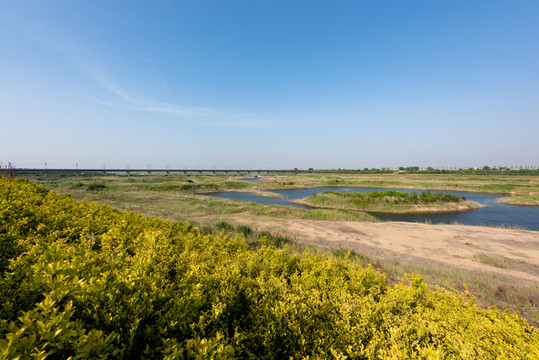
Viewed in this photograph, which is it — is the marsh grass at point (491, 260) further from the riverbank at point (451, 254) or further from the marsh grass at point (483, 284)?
the marsh grass at point (483, 284)

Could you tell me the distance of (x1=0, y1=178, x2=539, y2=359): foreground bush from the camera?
1.96m

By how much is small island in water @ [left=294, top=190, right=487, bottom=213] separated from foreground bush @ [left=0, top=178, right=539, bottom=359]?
31.1 metres

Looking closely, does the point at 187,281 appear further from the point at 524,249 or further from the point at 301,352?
the point at 524,249

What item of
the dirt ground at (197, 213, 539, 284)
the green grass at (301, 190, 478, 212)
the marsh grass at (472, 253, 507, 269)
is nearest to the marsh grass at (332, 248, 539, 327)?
the dirt ground at (197, 213, 539, 284)

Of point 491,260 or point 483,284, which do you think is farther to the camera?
point 491,260

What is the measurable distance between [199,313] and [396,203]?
3724 cm

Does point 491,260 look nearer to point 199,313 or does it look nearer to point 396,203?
point 199,313

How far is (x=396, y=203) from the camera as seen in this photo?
33.0m

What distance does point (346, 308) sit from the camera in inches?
136

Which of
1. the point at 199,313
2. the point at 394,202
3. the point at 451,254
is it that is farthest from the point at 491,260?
the point at 394,202

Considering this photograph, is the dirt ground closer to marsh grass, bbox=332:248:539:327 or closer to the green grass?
marsh grass, bbox=332:248:539:327

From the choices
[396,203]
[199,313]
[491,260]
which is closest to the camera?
[199,313]

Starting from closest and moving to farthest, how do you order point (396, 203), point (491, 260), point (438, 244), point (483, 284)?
1. point (483, 284)
2. point (491, 260)
3. point (438, 244)
4. point (396, 203)

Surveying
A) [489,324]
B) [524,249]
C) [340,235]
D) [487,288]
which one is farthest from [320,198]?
[489,324]
